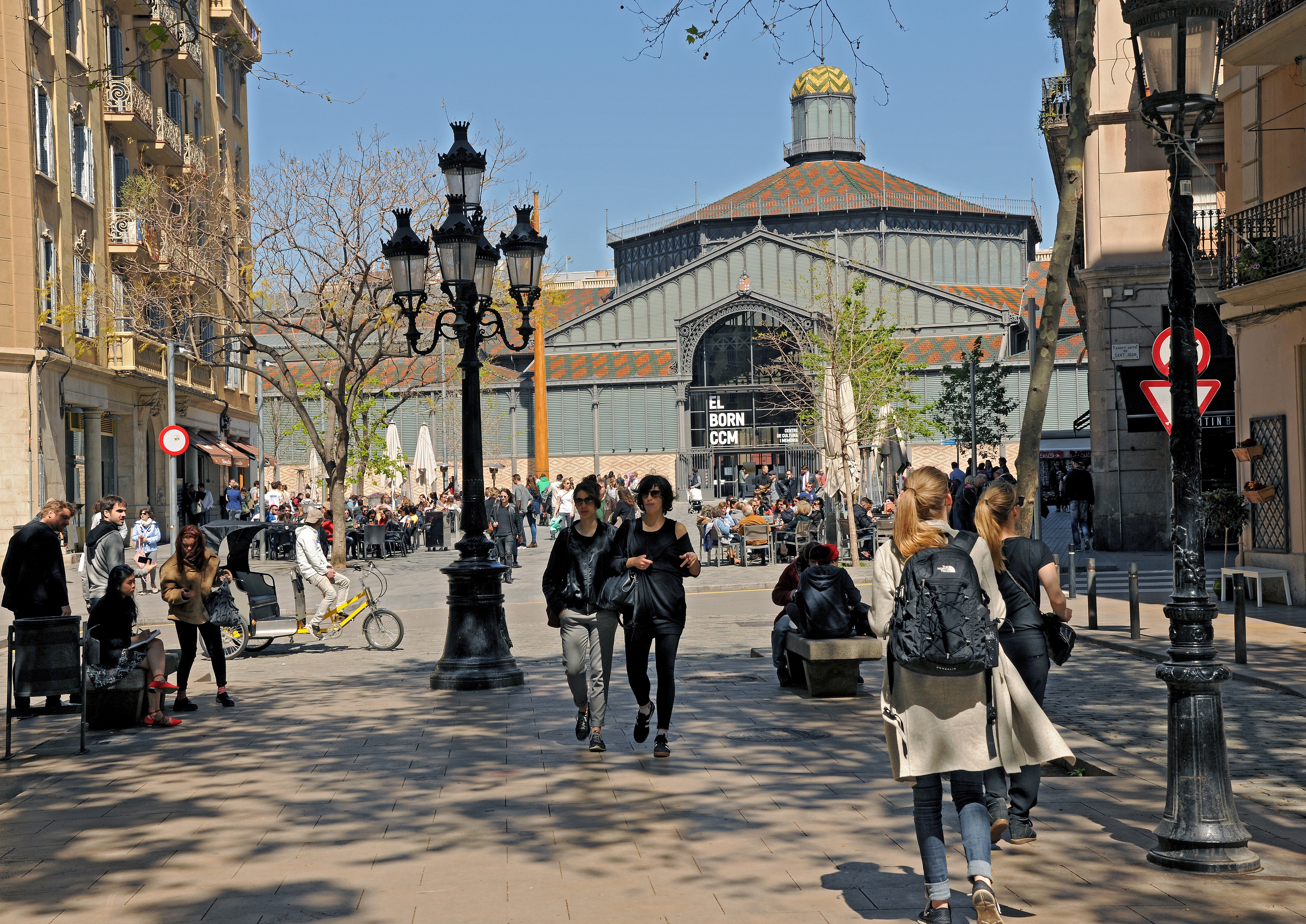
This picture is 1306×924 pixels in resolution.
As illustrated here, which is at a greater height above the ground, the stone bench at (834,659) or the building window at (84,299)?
the building window at (84,299)

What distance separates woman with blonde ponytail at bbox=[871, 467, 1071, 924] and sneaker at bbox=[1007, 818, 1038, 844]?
1.00m

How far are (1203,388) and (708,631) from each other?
658 centimetres

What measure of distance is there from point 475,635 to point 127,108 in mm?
26863

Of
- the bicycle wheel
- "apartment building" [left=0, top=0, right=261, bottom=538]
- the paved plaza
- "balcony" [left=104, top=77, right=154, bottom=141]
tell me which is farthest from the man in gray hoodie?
"balcony" [left=104, top=77, right=154, bottom=141]

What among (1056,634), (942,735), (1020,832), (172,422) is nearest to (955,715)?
(942,735)

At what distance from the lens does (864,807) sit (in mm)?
7145

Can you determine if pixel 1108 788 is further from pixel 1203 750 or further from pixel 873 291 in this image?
pixel 873 291

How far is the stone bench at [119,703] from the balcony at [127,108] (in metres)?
25.7

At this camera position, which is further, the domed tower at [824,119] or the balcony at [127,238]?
the domed tower at [824,119]

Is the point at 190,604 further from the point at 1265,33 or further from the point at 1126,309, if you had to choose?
the point at 1126,309

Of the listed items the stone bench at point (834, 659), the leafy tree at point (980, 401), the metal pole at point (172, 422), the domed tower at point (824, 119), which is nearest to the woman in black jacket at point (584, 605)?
the stone bench at point (834, 659)

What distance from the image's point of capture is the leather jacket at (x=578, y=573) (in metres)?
8.99

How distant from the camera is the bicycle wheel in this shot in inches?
612

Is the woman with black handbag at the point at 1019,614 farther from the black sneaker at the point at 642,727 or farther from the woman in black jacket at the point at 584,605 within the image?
the woman in black jacket at the point at 584,605
